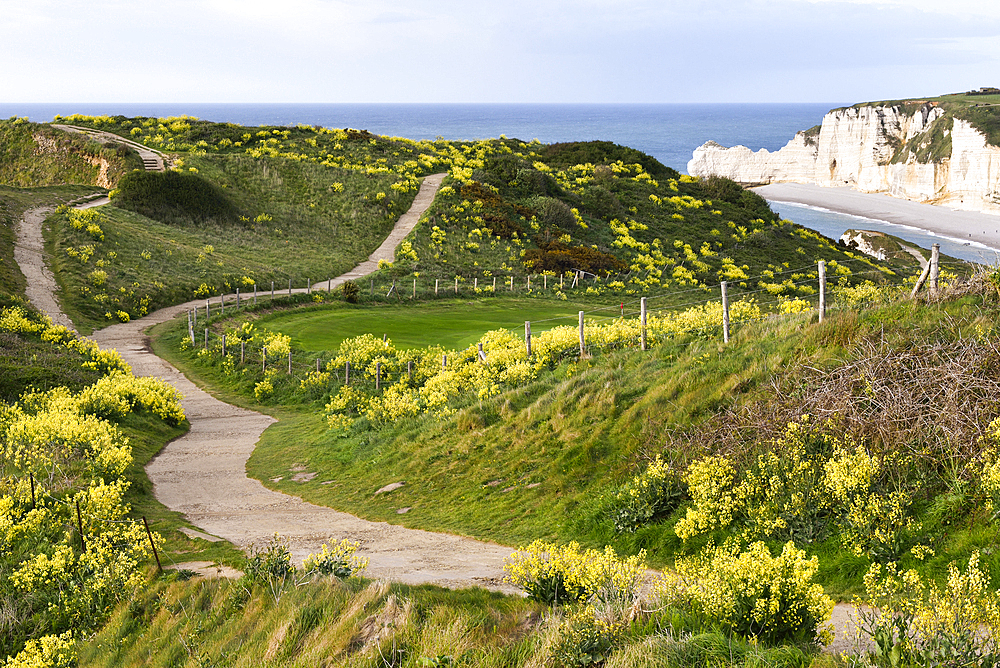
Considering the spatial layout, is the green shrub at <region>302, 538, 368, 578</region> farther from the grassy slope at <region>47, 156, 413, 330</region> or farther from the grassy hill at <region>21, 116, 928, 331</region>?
the grassy hill at <region>21, 116, 928, 331</region>

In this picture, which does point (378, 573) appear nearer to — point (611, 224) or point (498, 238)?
point (498, 238)

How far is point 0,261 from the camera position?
117 feet

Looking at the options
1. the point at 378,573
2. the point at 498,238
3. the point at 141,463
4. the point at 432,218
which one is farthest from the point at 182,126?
the point at 378,573

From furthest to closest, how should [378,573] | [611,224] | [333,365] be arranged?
1. [611,224]
2. [333,365]
3. [378,573]

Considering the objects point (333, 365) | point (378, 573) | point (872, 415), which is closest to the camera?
point (378, 573)

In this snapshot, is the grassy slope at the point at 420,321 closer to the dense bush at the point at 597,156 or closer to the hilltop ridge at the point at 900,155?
the dense bush at the point at 597,156

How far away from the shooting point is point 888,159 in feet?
378

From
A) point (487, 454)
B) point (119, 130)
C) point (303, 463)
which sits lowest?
point (303, 463)

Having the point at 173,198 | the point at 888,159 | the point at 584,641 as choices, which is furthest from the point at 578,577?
the point at 888,159

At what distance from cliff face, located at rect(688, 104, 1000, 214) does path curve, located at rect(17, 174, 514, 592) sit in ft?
331

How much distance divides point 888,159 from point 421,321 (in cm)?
10708

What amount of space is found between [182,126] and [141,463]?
64.5m

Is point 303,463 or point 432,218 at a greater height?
point 432,218

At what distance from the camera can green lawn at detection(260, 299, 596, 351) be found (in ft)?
103
